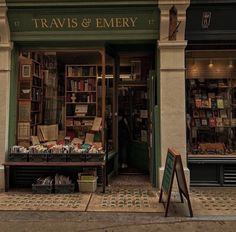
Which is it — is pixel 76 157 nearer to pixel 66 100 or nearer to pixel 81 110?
pixel 81 110

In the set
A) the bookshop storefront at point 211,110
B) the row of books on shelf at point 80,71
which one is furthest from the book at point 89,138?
the bookshop storefront at point 211,110

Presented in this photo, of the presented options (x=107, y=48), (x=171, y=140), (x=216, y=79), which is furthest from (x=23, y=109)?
(x=216, y=79)

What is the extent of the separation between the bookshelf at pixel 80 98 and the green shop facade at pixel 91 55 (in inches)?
1.0

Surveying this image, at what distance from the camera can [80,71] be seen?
848 centimetres

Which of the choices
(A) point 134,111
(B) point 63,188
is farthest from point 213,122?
(B) point 63,188

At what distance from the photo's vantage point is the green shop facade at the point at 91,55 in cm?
761

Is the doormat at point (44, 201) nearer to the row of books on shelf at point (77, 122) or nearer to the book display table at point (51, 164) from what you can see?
the book display table at point (51, 164)

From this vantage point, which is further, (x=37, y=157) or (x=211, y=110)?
(x=211, y=110)

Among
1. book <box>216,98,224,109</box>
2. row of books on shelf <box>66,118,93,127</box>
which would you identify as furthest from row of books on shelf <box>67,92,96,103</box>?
book <box>216,98,224,109</box>

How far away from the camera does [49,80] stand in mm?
8547

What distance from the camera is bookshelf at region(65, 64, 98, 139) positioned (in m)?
8.34

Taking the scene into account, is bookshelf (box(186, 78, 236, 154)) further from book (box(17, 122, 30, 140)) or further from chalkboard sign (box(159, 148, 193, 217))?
book (box(17, 122, 30, 140))

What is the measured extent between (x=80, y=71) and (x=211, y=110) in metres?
3.42

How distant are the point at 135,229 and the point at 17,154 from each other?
361cm
